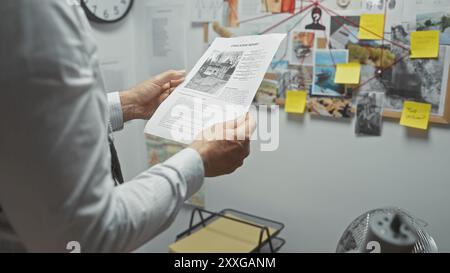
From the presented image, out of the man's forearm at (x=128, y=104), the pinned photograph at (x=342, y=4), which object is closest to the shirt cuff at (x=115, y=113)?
the man's forearm at (x=128, y=104)

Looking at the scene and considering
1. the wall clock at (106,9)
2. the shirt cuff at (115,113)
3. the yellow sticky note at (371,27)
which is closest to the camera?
the shirt cuff at (115,113)

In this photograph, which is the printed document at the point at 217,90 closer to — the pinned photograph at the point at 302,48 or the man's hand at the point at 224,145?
the man's hand at the point at 224,145

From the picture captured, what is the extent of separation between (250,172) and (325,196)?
1.17 feet

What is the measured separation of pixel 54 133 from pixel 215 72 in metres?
0.52

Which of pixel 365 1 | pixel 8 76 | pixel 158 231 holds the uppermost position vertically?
pixel 365 1

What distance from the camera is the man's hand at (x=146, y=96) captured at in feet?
3.55

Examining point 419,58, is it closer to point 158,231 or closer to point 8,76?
point 158,231

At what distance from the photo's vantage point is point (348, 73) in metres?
1.45

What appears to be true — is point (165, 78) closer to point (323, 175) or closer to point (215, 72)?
point (215, 72)

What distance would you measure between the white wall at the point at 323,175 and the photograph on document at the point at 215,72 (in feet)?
2.46

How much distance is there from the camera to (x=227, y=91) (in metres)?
0.83

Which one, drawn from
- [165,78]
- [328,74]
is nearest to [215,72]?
[165,78]

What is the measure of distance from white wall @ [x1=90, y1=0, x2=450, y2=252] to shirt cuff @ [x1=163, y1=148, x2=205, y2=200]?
102cm

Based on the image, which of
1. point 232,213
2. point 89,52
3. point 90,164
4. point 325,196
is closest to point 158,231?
point 90,164
